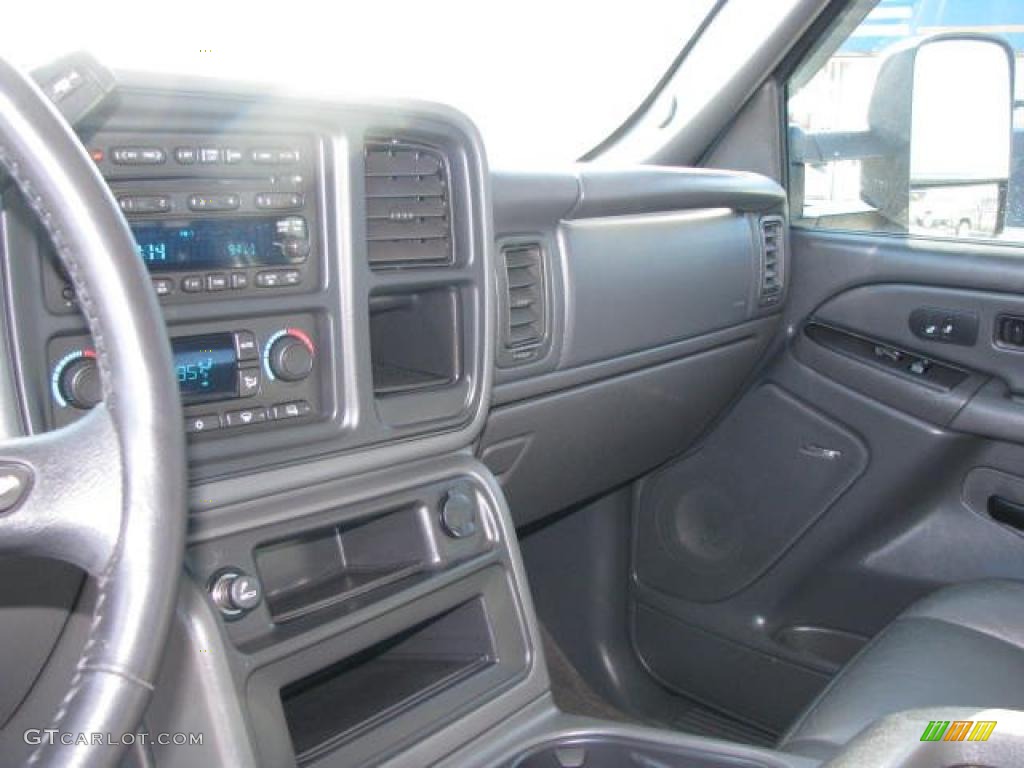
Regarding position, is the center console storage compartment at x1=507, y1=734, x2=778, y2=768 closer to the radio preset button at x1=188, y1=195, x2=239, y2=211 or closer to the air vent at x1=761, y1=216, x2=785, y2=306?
the radio preset button at x1=188, y1=195, x2=239, y2=211

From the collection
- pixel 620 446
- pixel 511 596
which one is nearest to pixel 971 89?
pixel 620 446

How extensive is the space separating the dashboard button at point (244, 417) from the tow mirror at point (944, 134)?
5.00 ft

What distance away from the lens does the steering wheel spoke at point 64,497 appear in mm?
645

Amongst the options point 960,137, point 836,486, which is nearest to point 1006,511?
point 836,486

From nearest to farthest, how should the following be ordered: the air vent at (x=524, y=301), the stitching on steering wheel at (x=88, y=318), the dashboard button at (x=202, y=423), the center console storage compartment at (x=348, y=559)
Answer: the stitching on steering wheel at (x=88, y=318) → the dashboard button at (x=202, y=423) → the center console storage compartment at (x=348, y=559) → the air vent at (x=524, y=301)

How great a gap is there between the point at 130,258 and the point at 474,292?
0.74 meters

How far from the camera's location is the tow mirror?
2.15m

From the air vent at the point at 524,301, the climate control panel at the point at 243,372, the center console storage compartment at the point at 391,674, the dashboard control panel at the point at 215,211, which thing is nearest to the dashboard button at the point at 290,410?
the climate control panel at the point at 243,372

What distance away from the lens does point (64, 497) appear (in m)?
0.65

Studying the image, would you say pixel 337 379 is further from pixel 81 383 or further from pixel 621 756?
pixel 621 756

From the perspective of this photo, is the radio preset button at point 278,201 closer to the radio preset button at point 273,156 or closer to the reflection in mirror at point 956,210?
the radio preset button at point 273,156

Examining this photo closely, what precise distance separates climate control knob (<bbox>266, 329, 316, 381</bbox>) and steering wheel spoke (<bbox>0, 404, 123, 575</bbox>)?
0.54 metres

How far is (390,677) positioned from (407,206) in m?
0.57

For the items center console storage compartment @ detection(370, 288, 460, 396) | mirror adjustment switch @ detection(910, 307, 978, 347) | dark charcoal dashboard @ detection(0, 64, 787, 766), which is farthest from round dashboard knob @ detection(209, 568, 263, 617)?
mirror adjustment switch @ detection(910, 307, 978, 347)
